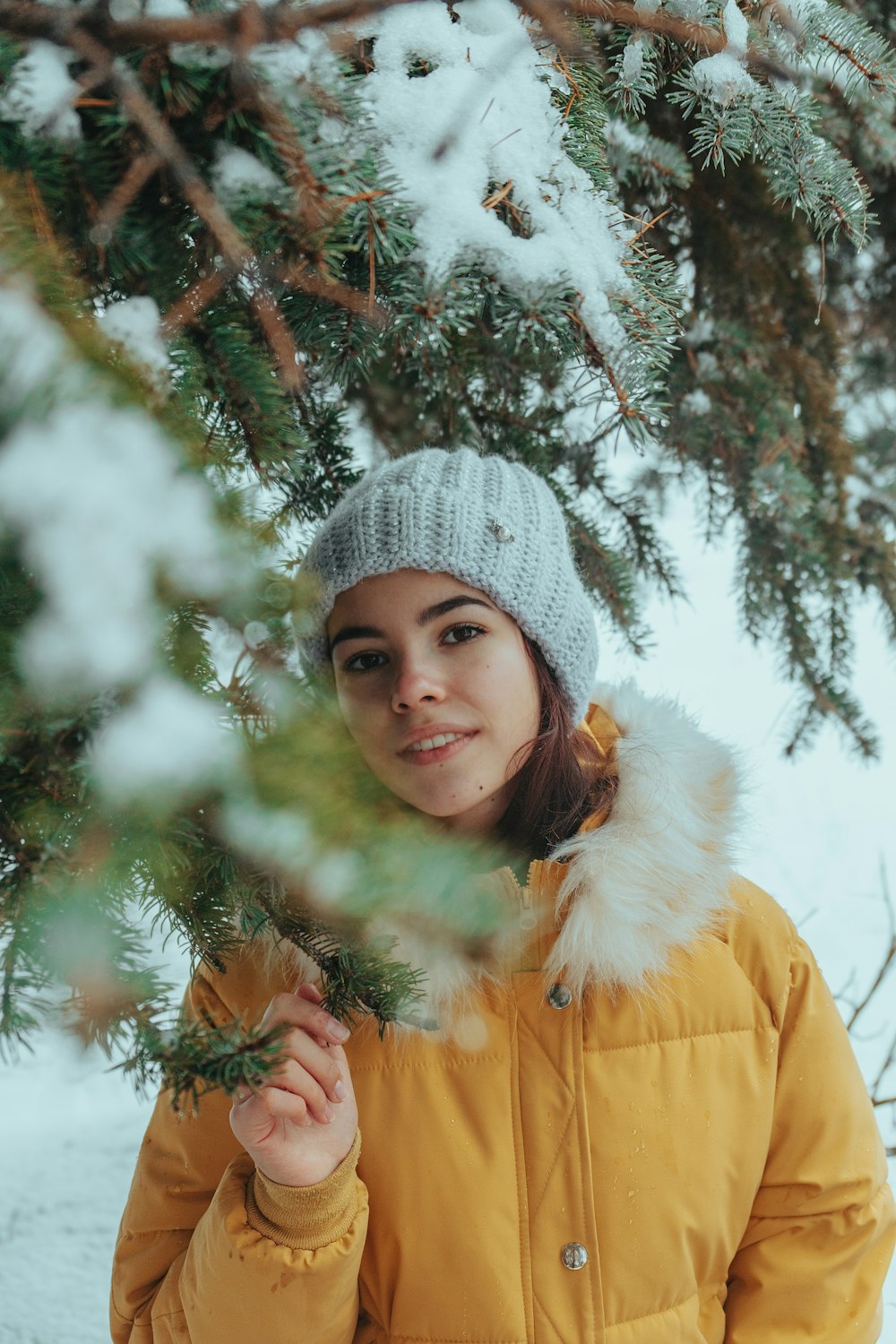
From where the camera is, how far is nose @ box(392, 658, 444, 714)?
3.97 feet

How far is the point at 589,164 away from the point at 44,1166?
2.10m

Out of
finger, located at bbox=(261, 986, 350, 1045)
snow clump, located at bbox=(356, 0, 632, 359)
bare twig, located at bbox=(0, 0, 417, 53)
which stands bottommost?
finger, located at bbox=(261, 986, 350, 1045)

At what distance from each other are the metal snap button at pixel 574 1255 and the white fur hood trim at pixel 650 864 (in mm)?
288

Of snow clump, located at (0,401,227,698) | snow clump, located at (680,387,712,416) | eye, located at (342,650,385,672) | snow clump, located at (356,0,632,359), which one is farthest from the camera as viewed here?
snow clump, located at (680,387,712,416)

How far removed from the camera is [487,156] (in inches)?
30.0

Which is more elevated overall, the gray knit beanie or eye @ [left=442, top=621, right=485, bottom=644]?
the gray knit beanie

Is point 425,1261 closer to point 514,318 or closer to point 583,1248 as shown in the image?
point 583,1248

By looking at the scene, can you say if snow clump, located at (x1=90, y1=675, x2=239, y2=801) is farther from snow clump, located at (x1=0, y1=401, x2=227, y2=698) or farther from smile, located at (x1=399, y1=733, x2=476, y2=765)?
smile, located at (x1=399, y1=733, x2=476, y2=765)

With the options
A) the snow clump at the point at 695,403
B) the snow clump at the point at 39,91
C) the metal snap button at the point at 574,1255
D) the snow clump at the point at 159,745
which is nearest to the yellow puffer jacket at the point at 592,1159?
the metal snap button at the point at 574,1255

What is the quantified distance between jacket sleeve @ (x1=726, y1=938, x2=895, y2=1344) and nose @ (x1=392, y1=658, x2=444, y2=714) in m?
0.63

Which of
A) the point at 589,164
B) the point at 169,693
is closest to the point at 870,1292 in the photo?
the point at 169,693

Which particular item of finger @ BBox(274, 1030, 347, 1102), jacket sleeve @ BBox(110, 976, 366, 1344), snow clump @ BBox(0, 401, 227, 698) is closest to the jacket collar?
finger @ BBox(274, 1030, 347, 1102)

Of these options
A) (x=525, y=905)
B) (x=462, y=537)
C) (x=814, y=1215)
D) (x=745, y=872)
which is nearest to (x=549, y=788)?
(x=525, y=905)

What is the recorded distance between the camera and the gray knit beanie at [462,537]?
4.12 feet
